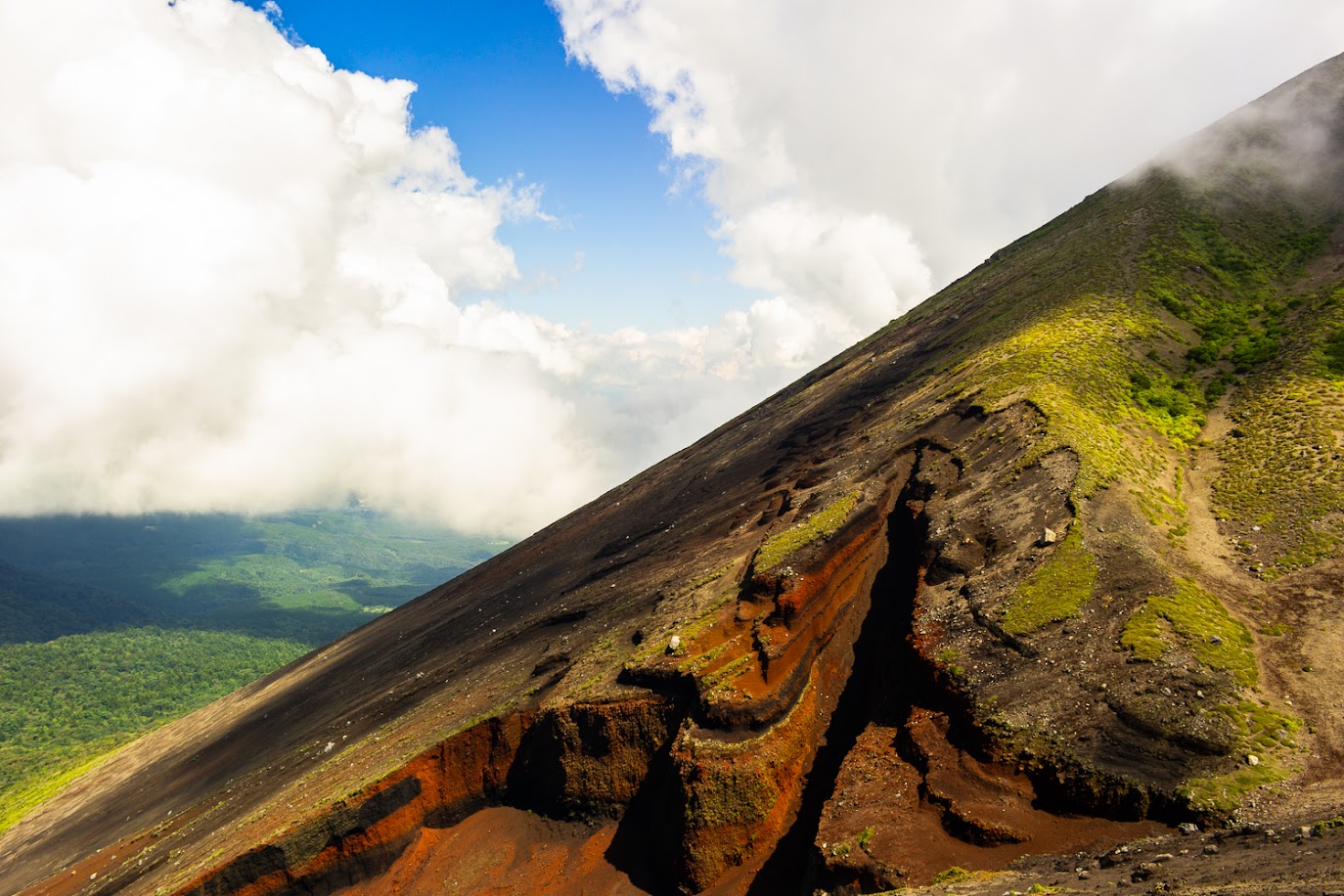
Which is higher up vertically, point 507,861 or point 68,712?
point 68,712

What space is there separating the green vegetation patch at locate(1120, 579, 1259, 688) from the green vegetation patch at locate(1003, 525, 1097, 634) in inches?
79.2

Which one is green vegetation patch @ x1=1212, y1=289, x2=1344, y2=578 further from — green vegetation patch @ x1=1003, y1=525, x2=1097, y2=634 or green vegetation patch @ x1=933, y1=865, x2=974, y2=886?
green vegetation patch @ x1=933, y1=865, x2=974, y2=886

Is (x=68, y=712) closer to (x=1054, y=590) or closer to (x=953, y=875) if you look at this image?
(x=953, y=875)

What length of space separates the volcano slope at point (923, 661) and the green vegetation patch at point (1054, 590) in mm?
100

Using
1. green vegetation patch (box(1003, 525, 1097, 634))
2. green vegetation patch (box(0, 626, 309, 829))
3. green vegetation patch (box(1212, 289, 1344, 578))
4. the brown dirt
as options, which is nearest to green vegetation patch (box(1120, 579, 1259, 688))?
green vegetation patch (box(1003, 525, 1097, 634))

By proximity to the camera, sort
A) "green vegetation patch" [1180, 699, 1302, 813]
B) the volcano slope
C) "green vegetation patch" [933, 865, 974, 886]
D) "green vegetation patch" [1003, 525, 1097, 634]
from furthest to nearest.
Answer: "green vegetation patch" [1003, 525, 1097, 634]
the volcano slope
"green vegetation patch" [933, 865, 974, 886]
"green vegetation patch" [1180, 699, 1302, 813]

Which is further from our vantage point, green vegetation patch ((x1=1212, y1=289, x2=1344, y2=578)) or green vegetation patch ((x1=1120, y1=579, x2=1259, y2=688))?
green vegetation patch ((x1=1212, y1=289, x2=1344, y2=578))

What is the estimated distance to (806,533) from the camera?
116 feet

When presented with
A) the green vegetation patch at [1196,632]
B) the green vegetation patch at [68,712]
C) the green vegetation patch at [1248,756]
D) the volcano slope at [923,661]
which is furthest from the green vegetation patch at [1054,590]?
the green vegetation patch at [68,712]

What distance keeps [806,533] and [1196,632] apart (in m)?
16.6

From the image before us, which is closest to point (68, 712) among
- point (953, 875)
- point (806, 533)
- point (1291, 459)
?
point (806, 533)

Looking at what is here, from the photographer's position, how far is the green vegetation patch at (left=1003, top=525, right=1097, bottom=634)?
2512 centimetres

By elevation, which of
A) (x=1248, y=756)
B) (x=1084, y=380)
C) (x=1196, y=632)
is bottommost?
(x=1248, y=756)

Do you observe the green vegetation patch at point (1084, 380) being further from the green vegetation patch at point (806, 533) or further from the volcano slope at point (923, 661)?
the green vegetation patch at point (806, 533)
